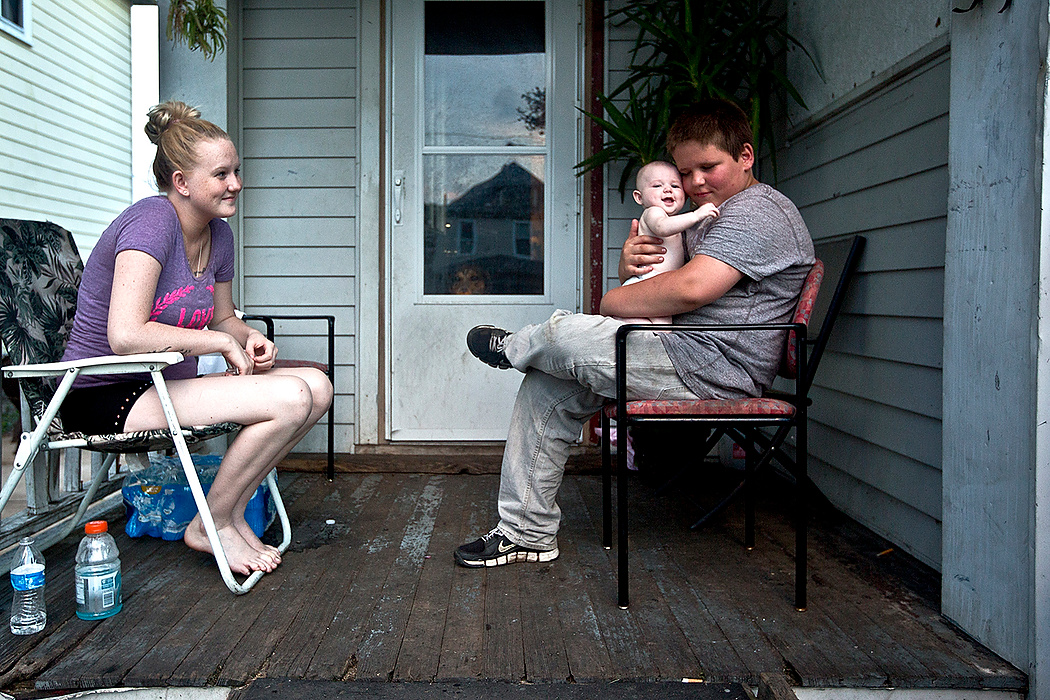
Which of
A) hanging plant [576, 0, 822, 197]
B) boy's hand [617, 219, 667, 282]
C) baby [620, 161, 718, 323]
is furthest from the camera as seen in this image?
hanging plant [576, 0, 822, 197]

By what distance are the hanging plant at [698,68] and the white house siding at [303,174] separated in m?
1.17

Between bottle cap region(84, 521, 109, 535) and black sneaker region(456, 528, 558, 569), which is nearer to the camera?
bottle cap region(84, 521, 109, 535)

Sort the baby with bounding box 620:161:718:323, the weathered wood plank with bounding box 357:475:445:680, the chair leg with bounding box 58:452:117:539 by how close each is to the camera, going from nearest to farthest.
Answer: the weathered wood plank with bounding box 357:475:445:680 → the baby with bounding box 620:161:718:323 → the chair leg with bounding box 58:452:117:539

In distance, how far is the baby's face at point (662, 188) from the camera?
228cm

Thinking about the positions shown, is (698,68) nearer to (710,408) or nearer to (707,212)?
(707,212)

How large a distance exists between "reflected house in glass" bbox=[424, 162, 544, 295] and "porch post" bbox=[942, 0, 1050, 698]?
7.12ft

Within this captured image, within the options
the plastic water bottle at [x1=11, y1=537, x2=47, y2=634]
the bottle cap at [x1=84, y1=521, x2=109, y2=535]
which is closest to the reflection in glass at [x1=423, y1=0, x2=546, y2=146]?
the bottle cap at [x1=84, y1=521, x2=109, y2=535]

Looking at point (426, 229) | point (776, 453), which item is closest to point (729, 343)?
point (776, 453)

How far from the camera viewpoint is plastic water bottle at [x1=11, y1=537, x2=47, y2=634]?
1885mm

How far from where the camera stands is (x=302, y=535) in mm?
2703

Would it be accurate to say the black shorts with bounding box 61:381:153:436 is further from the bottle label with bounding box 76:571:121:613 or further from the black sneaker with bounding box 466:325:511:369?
the black sneaker with bounding box 466:325:511:369

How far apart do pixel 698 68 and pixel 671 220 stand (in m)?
1.36

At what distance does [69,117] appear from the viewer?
5988 millimetres

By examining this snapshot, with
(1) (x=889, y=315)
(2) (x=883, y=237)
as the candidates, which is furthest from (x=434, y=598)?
(2) (x=883, y=237)
